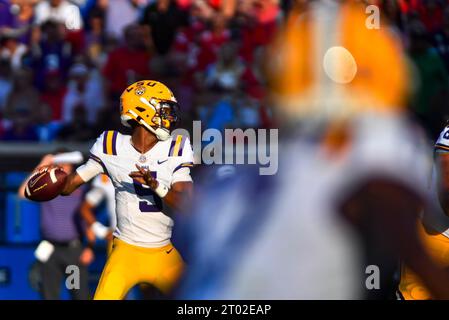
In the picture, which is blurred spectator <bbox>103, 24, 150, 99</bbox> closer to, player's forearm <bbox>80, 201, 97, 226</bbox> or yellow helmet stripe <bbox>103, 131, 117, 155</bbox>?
player's forearm <bbox>80, 201, 97, 226</bbox>

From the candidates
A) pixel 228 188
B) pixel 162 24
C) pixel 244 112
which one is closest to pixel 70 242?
pixel 244 112

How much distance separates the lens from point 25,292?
21.6ft

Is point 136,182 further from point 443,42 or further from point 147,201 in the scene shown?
point 443,42

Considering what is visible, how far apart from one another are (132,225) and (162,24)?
3.27 meters

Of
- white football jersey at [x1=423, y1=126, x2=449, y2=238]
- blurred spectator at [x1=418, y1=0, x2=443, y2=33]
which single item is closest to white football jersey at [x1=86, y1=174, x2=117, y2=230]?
white football jersey at [x1=423, y1=126, x2=449, y2=238]

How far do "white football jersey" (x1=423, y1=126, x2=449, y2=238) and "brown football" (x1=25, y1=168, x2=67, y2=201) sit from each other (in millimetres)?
1943

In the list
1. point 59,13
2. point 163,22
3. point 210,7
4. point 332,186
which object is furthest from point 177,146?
point 59,13

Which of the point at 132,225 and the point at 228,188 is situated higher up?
the point at 228,188

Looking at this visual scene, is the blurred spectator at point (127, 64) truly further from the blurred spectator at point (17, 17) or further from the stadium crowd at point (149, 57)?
the blurred spectator at point (17, 17)

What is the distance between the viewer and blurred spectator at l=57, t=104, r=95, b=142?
7.16 metres

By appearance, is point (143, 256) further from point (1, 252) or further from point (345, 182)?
point (345, 182)

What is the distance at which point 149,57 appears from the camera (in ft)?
25.3

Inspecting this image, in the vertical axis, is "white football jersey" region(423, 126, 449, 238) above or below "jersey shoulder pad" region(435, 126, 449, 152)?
below

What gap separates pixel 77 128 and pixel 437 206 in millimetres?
3581
